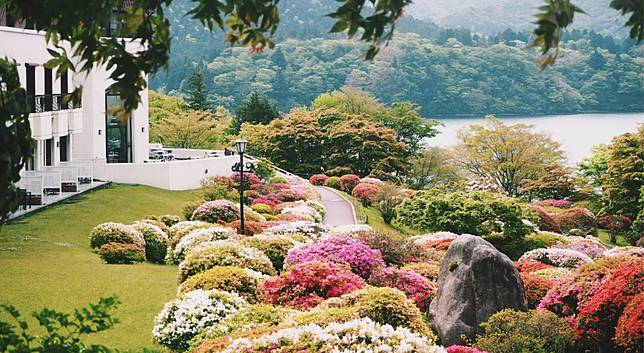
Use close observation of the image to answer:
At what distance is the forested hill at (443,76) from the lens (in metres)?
99.2

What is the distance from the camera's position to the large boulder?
12406 mm

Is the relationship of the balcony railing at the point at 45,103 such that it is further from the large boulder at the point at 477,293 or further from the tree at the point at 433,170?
the tree at the point at 433,170

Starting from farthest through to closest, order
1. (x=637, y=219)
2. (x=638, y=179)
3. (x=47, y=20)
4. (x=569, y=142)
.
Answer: (x=569, y=142) → (x=638, y=179) → (x=637, y=219) → (x=47, y=20)

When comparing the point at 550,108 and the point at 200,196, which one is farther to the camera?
the point at 550,108

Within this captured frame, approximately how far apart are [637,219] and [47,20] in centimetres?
4031

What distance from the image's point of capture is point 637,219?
135 ft

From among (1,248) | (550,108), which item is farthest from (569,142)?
(1,248)

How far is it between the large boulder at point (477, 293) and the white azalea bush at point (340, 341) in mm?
3846

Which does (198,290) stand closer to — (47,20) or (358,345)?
(358,345)

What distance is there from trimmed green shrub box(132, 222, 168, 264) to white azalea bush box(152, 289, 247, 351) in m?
9.97

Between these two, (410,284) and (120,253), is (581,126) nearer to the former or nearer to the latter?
(120,253)

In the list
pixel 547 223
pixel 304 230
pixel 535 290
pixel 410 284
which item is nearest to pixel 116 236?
pixel 304 230

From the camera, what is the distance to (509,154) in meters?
56.3

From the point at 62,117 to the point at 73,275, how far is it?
47.4 feet
